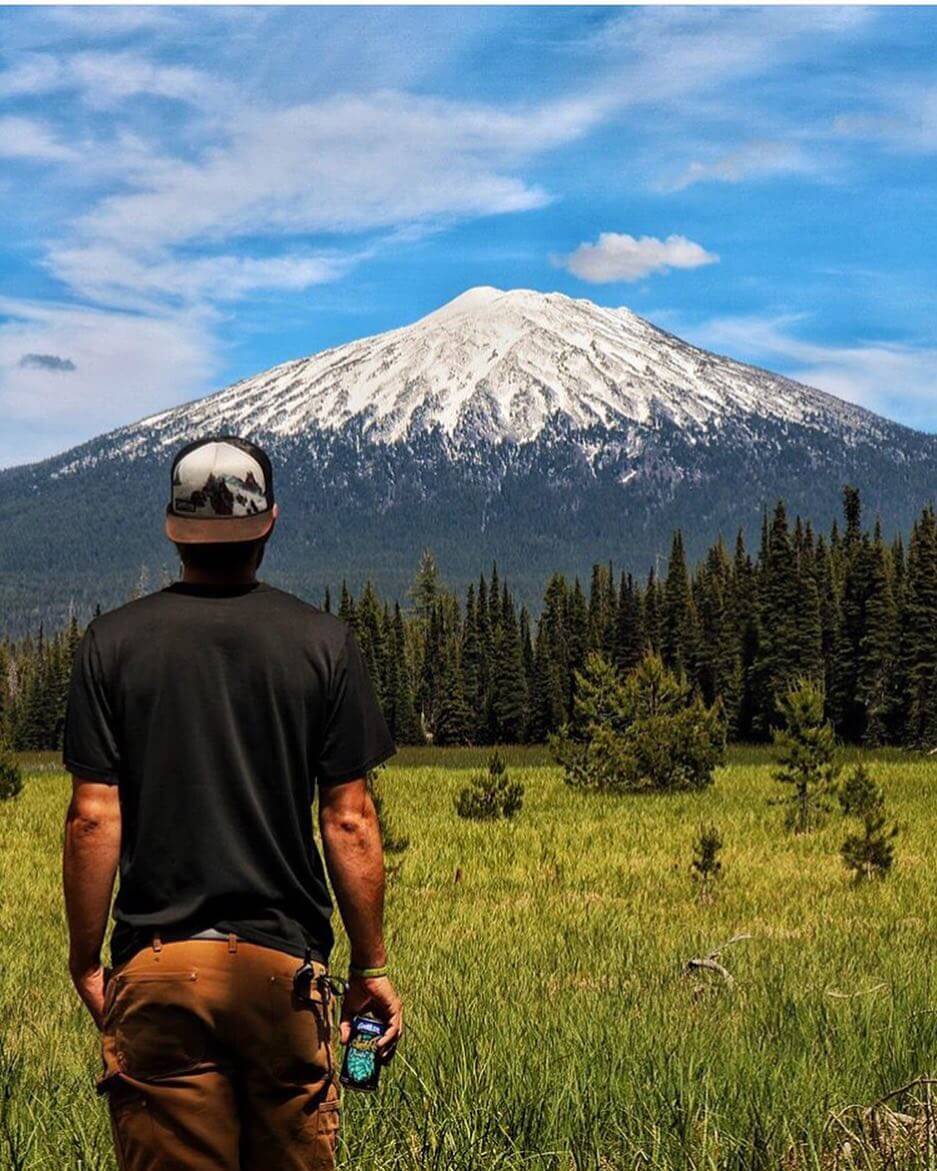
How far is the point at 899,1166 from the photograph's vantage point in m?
4.80

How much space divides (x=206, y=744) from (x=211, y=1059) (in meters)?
0.86

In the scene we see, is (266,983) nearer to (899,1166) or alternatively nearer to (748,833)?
(899,1166)

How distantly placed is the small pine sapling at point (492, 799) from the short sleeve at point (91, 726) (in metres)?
22.2

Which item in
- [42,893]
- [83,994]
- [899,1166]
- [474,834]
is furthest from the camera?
[474,834]

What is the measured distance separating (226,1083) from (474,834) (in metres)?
19.2

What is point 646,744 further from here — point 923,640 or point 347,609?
point 347,609

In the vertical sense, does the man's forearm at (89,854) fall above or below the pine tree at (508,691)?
above

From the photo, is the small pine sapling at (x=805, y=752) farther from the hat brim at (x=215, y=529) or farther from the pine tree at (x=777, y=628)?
the pine tree at (x=777, y=628)

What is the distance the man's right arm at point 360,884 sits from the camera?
4.08 meters

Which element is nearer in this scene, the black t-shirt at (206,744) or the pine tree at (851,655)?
the black t-shirt at (206,744)

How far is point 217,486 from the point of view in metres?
4.05

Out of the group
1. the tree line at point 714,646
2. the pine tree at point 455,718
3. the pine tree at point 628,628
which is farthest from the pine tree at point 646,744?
the pine tree at point 455,718

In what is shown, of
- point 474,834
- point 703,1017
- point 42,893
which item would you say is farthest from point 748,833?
point 703,1017

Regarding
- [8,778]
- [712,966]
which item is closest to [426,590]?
[8,778]
